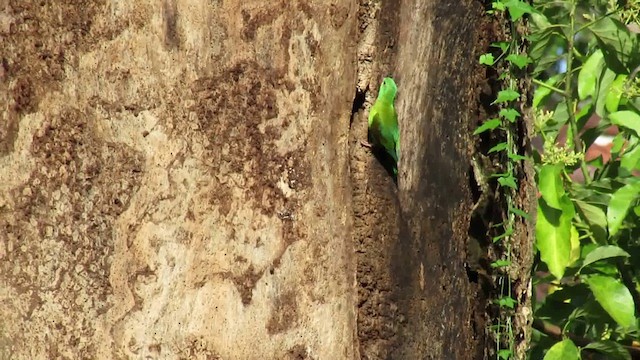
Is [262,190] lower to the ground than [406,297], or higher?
higher

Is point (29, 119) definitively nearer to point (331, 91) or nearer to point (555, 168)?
point (331, 91)

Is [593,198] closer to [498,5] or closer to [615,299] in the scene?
[615,299]

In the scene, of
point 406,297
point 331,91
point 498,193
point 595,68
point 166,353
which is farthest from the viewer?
point 595,68

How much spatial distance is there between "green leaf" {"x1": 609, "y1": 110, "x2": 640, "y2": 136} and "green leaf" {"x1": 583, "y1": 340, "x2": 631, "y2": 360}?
2.30ft

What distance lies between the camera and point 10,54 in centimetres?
211

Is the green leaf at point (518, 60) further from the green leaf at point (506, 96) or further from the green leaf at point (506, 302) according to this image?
the green leaf at point (506, 302)

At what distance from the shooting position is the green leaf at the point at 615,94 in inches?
127

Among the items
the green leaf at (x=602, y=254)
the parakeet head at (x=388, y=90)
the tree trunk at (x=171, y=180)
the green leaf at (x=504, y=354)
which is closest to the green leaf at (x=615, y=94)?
the green leaf at (x=602, y=254)

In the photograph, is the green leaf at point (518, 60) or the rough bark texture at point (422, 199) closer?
the rough bark texture at point (422, 199)

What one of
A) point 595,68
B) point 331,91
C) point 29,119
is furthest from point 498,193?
point 29,119

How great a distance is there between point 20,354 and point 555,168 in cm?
167

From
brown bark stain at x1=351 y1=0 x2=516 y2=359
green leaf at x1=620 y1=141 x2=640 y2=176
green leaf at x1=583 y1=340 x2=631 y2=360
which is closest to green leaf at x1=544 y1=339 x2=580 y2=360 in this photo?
green leaf at x1=583 y1=340 x2=631 y2=360

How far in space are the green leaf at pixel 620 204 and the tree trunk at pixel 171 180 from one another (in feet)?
3.65

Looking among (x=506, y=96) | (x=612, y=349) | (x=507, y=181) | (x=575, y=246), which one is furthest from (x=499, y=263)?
(x=612, y=349)
